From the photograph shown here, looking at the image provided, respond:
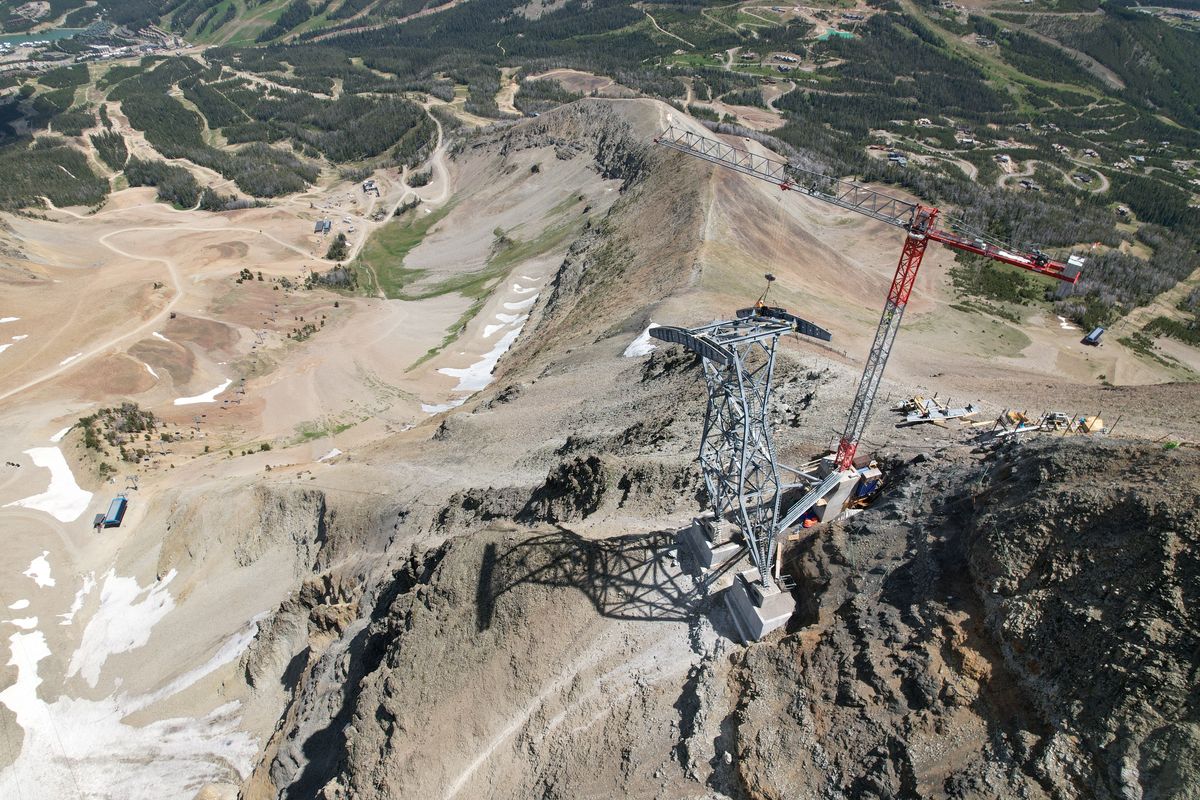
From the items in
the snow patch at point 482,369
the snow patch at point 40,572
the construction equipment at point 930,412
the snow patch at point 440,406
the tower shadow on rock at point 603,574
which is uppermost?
the construction equipment at point 930,412

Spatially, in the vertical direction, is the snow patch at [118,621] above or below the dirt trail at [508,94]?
below

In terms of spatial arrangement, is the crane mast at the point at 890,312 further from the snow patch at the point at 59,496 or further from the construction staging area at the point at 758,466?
the snow patch at the point at 59,496

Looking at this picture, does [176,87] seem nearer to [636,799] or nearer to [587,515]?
[587,515]

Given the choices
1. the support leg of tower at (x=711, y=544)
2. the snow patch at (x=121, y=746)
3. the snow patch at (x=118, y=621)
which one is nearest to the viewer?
the support leg of tower at (x=711, y=544)

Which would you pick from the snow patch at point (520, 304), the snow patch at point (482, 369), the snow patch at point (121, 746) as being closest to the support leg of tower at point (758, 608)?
the snow patch at point (121, 746)

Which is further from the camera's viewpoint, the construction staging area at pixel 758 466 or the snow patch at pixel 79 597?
the snow patch at pixel 79 597

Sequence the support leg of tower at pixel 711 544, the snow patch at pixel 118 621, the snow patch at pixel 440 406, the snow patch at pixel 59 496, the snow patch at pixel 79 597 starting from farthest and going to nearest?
the snow patch at pixel 440 406, the snow patch at pixel 59 496, the snow patch at pixel 79 597, the snow patch at pixel 118 621, the support leg of tower at pixel 711 544

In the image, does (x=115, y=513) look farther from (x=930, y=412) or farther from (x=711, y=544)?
(x=930, y=412)

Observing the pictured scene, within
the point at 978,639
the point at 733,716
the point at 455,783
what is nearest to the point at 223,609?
the point at 455,783
